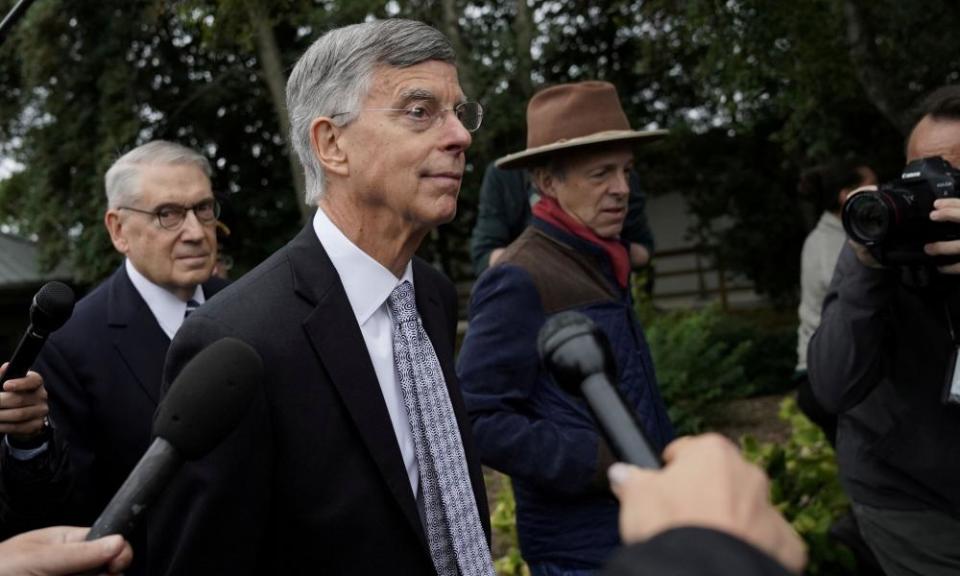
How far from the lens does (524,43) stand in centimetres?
1366

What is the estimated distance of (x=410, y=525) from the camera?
2061 mm

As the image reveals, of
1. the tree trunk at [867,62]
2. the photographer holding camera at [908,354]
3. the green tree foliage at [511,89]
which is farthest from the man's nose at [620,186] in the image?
the tree trunk at [867,62]

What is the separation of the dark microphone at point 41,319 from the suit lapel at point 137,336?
929mm

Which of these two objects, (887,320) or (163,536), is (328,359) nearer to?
(163,536)

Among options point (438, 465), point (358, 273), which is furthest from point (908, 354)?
point (358, 273)

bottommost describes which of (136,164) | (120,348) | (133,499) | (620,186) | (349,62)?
(120,348)

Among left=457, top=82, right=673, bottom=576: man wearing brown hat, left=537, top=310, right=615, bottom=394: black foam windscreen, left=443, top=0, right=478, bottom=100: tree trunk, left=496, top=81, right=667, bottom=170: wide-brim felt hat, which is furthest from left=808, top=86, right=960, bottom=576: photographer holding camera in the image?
left=443, top=0, right=478, bottom=100: tree trunk

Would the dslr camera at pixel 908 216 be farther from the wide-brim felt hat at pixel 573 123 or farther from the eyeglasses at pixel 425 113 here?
the eyeglasses at pixel 425 113

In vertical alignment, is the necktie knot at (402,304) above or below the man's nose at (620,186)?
below

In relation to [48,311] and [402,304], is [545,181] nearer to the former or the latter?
[402,304]

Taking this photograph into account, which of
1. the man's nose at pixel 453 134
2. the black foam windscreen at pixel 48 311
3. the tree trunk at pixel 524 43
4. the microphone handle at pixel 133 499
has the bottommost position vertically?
the microphone handle at pixel 133 499

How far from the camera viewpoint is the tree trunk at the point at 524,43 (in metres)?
13.7

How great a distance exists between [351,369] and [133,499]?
901 millimetres

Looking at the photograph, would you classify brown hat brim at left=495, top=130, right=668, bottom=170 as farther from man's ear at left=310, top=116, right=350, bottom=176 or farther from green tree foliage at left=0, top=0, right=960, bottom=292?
green tree foliage at left=0, top=0, right=960, bottom=292
